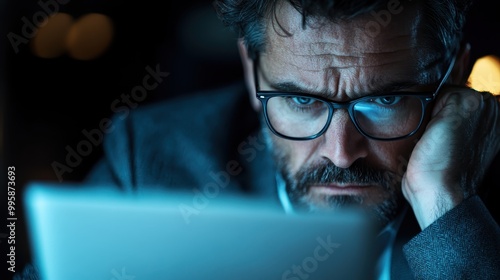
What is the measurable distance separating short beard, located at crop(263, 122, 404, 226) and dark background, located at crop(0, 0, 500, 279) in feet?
1.32

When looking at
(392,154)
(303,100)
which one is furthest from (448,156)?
(303,100)

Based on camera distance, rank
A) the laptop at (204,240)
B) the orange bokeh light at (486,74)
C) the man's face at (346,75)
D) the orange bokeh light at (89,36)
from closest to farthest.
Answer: the laptop at (204,240) < the man's face at (346,75) < the orange bokeh light at (486,74) < the orange bokeh light at (89,36)

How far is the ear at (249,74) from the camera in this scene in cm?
136

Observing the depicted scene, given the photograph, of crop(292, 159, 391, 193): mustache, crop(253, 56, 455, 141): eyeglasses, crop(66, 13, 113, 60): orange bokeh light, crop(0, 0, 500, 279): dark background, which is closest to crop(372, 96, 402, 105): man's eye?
crop(253, 56, 455, 141): eyeglasses

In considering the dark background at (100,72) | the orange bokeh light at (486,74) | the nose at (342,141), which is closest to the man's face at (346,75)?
the nose at (342,141)

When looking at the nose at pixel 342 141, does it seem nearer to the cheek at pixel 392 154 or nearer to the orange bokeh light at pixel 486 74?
the cheek at pixel 392 154

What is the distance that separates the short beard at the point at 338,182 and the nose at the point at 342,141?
0.08ft

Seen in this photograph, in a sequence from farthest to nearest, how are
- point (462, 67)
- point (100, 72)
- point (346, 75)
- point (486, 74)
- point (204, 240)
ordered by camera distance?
point (100, 72) → point (486, 74) → point (462, 67) → point (346, 75) → point (204, 240)

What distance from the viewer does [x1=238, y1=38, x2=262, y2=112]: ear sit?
1.36 meters

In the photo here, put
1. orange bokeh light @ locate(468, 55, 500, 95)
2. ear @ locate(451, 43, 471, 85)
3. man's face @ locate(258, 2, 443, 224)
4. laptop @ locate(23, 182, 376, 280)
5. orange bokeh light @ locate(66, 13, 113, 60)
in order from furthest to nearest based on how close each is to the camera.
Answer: orange bokeh light @ locate(66, 13, 113, 60) < orange bokeh light @ locate(468, 55, 500, 95) < ear @ locate(451, 43, 471, 85) < man's face @ locate(258, 2, 443, 224) < laptop @ locate(23, 182, 376, 280)

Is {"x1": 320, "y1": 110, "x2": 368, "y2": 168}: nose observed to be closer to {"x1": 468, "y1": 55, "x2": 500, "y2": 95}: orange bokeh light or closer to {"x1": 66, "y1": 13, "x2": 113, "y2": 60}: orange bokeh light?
{"x1": 468, "y1": 55, "x2": 500, "y2": 95}: orange bokeh light

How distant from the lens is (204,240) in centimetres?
93

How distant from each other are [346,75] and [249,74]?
322mm

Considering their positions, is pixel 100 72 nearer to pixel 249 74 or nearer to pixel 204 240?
pixel 249 74
